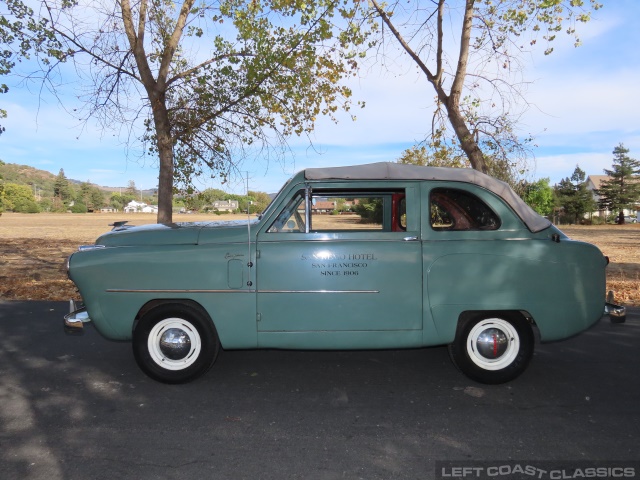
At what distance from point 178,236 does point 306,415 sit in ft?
6.33

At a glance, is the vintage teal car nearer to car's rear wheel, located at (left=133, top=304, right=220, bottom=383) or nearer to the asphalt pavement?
car's rear wheel, located at (left=133, top=304, right=220, bottom=383)

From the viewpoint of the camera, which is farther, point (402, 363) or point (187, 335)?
point (402, 363)

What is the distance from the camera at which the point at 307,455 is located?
314cm

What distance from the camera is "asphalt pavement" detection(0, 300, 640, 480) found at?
3047 mm

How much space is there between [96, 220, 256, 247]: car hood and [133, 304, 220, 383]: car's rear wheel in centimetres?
59

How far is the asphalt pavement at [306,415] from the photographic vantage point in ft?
10.00

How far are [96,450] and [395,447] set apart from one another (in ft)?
6.38

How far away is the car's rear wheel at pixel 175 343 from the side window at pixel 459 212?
88.9 inches

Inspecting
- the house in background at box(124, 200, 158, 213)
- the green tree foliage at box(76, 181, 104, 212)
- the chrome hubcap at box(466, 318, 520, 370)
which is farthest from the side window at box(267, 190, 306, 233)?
the green tree foliage at box(76, 181, 104, 212)

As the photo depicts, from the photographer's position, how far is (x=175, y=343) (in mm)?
4375

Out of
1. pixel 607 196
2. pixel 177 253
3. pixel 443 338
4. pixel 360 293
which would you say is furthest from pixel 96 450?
pixel 607 196

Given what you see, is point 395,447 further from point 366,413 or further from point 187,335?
point 187,335

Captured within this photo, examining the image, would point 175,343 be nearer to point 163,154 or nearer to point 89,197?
point 163,154

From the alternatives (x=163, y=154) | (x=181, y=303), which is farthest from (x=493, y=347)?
(x=163, y=154)
